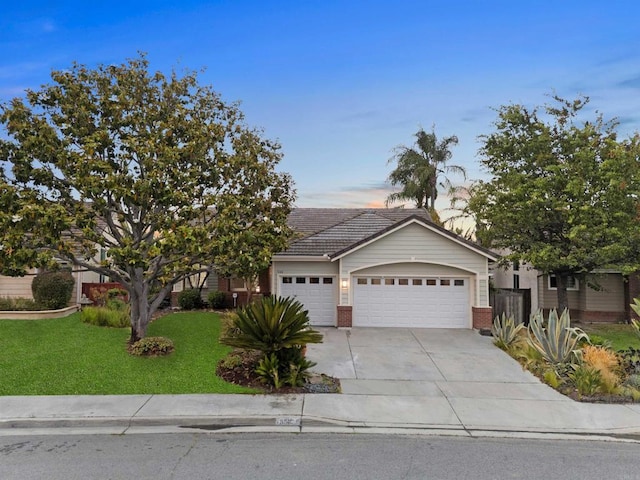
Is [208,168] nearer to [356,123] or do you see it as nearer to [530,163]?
[356,123]

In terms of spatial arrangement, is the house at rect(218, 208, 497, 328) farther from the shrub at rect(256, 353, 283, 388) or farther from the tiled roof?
the shrub at rect(256, 353, 283, 388)

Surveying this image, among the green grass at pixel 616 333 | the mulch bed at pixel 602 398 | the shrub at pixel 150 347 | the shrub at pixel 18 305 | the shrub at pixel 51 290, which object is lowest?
the mulch bed at pixel 602 398

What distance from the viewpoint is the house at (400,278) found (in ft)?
53.5

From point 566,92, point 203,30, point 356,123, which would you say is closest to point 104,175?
point 203,30

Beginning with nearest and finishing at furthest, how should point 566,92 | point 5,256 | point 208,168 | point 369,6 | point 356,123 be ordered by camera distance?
point 5,256 → point 208,168 → point 369,6 → point 566,92 → point 356,123

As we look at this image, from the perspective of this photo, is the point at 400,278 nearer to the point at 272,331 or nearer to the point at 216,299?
the point at 272,331

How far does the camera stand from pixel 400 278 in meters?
16.7

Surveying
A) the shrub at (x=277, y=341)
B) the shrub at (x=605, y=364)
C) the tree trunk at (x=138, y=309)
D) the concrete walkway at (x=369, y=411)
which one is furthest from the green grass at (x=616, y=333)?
the tree trunk at (x=138, y=309)

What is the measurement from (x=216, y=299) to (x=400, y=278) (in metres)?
8.93

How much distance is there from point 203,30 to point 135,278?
321 inches

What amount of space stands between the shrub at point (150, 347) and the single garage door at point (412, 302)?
26.0 ft

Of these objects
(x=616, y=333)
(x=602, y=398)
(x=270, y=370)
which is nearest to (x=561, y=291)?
(x=616, y=333)

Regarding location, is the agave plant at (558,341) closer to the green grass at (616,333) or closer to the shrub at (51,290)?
the green grass at (616,333)

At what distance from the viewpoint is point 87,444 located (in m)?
6.34
